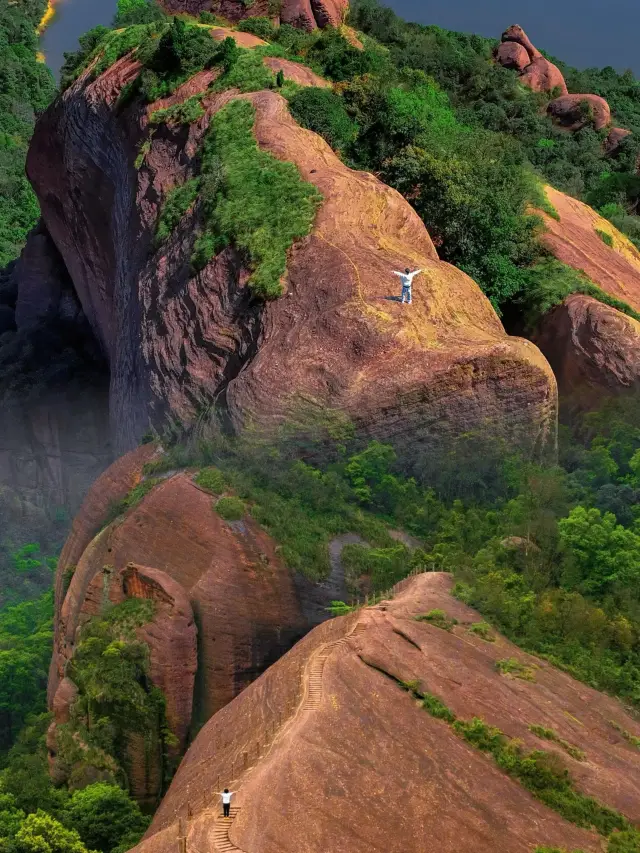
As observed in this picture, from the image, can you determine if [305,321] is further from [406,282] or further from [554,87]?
[554,87]

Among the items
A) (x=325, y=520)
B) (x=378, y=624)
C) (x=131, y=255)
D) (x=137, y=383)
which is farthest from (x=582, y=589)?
(x=131, y=255)

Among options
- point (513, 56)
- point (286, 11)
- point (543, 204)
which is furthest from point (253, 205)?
point (513, 56)

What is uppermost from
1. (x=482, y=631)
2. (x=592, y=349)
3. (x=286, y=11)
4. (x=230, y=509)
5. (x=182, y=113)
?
(x=286, y=11)

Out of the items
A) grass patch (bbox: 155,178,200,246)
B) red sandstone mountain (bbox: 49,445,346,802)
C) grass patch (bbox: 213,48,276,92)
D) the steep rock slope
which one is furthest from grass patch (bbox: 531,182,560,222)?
red sandstone mountain (bbox: 49,445,346,802)

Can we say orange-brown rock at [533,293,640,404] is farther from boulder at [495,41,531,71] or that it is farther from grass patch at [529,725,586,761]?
boulder at [495,41,531,71]

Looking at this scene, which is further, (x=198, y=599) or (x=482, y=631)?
(x=198, y=599)

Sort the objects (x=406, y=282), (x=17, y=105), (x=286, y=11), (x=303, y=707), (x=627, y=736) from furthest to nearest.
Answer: (x=17, y=105) → (x=286, y=11) → (x=406, y=282) → (x=627, y=736) → (x=303, y=707)

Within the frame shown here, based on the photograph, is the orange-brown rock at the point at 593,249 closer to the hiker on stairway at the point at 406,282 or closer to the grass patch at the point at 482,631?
the hiker on stairway at the point at 406,282
